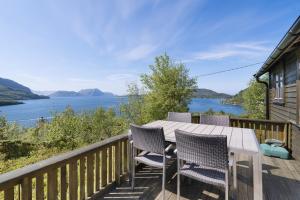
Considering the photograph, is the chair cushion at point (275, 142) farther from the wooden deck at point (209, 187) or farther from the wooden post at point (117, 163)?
the wooden post at point (117, 163)

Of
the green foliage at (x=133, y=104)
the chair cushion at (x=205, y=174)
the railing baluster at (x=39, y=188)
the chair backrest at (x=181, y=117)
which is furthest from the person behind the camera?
the green foliage at (x=133, y=104)

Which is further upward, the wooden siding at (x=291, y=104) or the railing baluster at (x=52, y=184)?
the wooden siding at (x=291, y=104)

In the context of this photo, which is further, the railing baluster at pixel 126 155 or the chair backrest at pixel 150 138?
the railing baluster at pixel 126 155

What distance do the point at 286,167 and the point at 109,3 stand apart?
714 cm

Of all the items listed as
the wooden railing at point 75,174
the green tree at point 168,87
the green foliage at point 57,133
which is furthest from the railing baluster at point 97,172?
the green tree at point 168,87

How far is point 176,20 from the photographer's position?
31.6 feet

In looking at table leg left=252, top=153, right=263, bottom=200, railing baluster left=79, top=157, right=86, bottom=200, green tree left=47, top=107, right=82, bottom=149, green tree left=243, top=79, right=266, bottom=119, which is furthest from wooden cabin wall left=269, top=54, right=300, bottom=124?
green tree left=47, top=107, right=82, bottom=149

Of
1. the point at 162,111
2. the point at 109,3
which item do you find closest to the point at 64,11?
the point at 109,3

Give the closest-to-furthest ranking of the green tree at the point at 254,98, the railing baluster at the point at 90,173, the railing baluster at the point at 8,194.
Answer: the railing baluster at the point at 8,194, the railing baluster at the point at 90,173, the green tree at the point at 254,98

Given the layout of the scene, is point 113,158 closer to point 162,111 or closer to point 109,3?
point 109,3

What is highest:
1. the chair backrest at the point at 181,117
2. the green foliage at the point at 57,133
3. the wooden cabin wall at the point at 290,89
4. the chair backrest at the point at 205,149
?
the wooden cabin wall at the point at 290,89

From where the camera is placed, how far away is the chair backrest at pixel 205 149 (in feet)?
6.33

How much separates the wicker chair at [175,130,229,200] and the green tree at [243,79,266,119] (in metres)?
13.5

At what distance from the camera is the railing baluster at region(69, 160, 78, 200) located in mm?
2147
